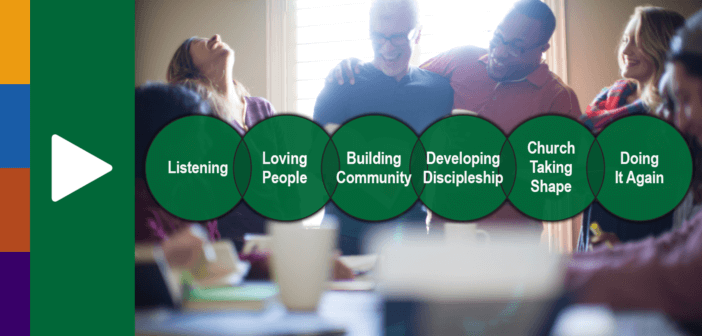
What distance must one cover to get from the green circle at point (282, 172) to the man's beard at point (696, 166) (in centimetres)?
65

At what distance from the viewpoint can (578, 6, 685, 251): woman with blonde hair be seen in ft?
2.34

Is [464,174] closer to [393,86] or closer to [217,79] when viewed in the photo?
[393,86]

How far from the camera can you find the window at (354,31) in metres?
0.88

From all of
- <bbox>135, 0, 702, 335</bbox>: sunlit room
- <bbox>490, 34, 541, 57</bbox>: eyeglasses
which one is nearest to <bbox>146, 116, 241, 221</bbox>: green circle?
<bbox>135, 0, 702, 335</bbox>: sunlit room

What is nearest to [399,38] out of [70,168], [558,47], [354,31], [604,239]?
[354,31]

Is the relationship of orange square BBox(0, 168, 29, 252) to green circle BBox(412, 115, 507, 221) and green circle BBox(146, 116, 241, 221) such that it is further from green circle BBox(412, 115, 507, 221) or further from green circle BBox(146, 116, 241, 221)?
green circle BBox(412, 115, 507, 221)

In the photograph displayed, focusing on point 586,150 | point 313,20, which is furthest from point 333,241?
point 313,20

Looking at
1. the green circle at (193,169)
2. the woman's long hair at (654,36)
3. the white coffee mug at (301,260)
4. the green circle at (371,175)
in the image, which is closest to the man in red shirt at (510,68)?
the woman's long hair at (654,36)

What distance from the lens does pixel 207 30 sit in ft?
2.91

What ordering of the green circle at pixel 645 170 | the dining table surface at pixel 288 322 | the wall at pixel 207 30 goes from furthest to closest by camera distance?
the wall at pixel 207 30 → the green circle at pixel 645 170 → the dining table surface at pixel 288 322

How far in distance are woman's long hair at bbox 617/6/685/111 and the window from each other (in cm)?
27

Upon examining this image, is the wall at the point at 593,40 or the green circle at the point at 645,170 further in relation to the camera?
the wall at the point at 593,40

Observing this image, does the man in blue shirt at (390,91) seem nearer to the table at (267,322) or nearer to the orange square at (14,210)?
the table at (267,322)

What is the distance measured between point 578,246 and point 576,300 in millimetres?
422
